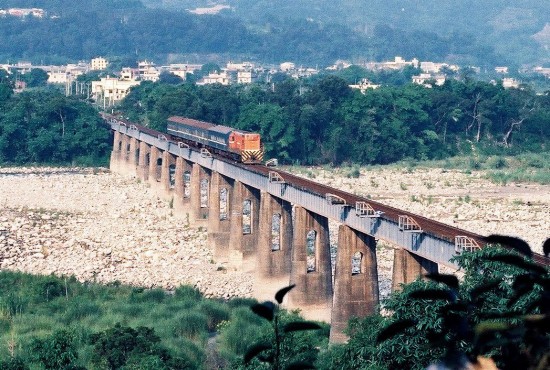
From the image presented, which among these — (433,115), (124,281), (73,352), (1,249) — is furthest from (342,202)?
(433,115)

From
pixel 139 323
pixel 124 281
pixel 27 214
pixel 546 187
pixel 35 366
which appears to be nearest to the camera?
pixel 35 366

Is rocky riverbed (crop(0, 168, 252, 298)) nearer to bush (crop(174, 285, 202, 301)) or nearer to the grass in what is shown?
bush (crop(174, 285, 202, 301))

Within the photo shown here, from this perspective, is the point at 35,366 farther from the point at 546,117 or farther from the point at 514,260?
the point at 546,117

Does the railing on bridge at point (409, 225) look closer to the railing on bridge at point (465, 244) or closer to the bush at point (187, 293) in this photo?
the railing on bridge at point (465, 244)

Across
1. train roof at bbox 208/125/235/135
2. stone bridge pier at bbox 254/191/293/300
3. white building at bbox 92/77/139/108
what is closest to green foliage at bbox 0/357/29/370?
stone bridge pier at bbox 254/191/293/300

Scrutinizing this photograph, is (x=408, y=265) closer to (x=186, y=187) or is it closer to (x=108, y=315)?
(x=108, y=315)
